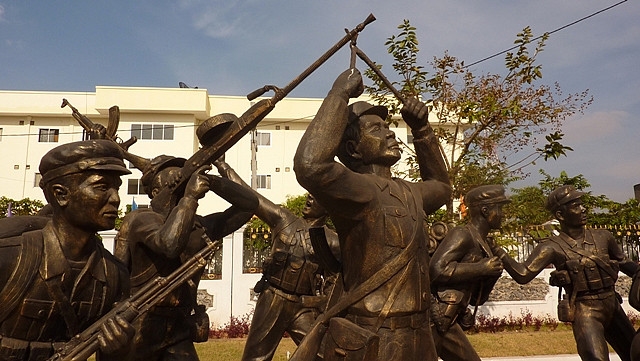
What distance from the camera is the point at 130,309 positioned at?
8.27 feet

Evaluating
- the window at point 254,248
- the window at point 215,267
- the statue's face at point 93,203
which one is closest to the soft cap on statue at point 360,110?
the statue's face at point 93,203

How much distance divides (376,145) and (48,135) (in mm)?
27956

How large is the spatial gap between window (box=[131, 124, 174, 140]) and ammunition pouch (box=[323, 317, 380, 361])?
→ 25512 millimetres

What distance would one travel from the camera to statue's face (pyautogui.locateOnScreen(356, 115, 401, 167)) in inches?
125

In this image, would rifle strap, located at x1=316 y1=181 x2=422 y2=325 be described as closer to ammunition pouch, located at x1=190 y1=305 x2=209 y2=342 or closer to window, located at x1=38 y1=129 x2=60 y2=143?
ammunition pouch, located at x1=190 y1=305 x2=209 y2=342

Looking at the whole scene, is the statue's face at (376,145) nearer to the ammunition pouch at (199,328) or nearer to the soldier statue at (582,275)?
the ammunition pouch at (199,328)

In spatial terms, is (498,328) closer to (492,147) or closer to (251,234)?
(492,147)

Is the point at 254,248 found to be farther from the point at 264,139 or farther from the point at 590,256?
the point at 264,139

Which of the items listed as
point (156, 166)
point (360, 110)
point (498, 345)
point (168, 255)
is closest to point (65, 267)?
point (168, 255)

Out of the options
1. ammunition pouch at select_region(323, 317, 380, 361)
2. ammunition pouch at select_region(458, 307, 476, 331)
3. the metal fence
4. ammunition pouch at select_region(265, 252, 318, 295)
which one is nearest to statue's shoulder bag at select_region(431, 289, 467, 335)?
ammunition pouch at select_region(458, 307, 476, 331)

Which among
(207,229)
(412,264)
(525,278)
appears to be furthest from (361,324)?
(525,278)

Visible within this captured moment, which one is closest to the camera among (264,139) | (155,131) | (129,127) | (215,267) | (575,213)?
(575,213)

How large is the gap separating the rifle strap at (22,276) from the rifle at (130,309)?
11.5 inches

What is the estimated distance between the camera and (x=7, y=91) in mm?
27281
